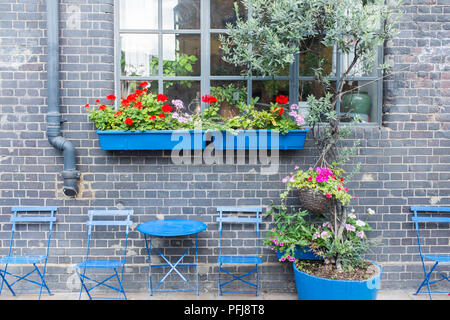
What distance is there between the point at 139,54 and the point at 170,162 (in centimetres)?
131

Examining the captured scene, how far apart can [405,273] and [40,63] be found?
4.71m

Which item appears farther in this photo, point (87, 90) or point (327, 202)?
point (87, 90)

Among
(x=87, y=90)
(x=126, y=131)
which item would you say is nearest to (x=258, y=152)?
(x=126, y=131)

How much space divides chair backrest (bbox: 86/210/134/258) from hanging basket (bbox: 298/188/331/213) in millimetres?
1826

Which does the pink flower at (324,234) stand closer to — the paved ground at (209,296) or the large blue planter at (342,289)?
the large blue planter at (342,289)

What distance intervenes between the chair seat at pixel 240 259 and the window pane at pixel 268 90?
1735mm

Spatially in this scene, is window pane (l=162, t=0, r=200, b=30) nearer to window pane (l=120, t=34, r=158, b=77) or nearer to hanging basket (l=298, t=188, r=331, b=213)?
window pane (l=120, t=34, r=158, b=77)

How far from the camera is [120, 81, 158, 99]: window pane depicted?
5332 mm

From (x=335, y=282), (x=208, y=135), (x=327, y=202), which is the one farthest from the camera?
(x=208, y=135)

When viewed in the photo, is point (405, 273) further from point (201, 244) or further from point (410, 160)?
point (201, 244)

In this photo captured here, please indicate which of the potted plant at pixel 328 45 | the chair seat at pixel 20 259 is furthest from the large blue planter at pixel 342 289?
the chair seat at pixel 20 259

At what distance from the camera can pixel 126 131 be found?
495 centimetres

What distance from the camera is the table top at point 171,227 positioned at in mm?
4609

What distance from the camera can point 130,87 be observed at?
17.6 feet
